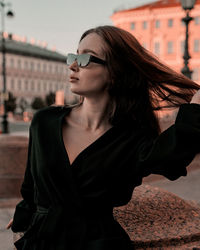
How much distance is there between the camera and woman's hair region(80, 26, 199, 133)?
1552 mm

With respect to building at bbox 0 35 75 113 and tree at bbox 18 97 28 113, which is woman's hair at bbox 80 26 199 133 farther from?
building at bbox 0 35 75 113

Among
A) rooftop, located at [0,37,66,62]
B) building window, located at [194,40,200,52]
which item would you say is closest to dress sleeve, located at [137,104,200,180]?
building window, located at [194,40,200,52]

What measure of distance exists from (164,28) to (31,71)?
3029cm

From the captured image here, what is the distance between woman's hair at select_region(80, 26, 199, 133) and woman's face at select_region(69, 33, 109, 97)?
0.07 feet

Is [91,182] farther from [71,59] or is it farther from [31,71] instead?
[31,71]

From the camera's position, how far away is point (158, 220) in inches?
79.6

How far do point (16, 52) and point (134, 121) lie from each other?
72.3 meters

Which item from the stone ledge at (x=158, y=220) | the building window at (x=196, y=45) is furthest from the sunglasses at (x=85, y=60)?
the building window at (x=196, y=45)

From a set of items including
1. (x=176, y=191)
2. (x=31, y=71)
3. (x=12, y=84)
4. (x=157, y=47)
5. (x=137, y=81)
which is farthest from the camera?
(x=31, y=71)

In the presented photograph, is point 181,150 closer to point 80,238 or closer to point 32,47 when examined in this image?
point 80,238

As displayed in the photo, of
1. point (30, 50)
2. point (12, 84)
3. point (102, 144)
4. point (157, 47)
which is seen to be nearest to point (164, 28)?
point (157, 47)

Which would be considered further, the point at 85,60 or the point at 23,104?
the point at 23,104

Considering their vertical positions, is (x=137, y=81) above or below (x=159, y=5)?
below

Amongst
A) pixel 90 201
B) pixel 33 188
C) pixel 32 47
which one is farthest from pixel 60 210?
pixel 32 47
